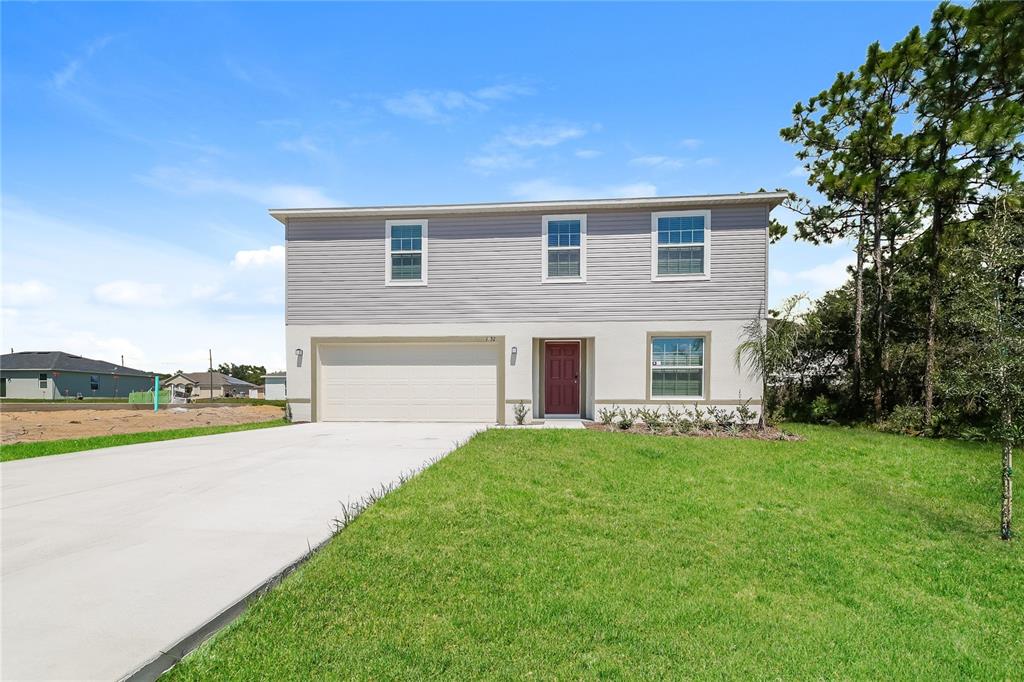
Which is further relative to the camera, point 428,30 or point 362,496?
point 428,30

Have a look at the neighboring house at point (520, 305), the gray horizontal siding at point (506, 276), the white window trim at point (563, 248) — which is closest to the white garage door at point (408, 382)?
the neighboring house at point (520, 305)

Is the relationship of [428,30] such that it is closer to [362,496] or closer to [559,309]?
[559,309]

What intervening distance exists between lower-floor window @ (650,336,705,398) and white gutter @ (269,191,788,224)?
326 centimetres

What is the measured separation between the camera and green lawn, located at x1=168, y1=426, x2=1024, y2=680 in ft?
8.57

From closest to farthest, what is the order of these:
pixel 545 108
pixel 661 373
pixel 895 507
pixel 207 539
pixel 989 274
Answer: pixel 207 539, pixel 989 274, pixel 895 507, pixel 545 108, pixel 661 373

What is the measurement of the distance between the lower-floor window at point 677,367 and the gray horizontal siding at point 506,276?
2.25 ft

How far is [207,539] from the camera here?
4.02 metres

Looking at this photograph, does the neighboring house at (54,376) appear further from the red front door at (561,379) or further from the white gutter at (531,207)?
the red front door at (561,379)

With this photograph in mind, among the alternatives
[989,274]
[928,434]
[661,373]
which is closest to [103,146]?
[661,373]

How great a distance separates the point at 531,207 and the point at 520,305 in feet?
7.93

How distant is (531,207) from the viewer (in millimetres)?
11797

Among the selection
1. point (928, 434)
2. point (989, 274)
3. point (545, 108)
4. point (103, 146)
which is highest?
point (545, 108)

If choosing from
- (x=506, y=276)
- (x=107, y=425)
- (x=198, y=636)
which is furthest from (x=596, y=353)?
(x=107, y=425)

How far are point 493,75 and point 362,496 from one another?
838 cm
